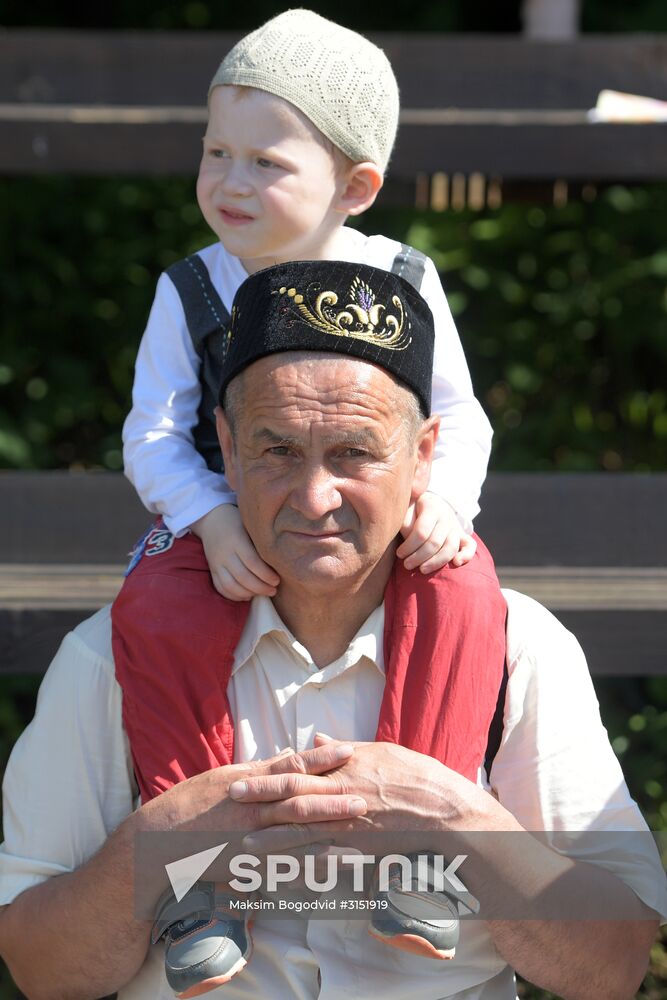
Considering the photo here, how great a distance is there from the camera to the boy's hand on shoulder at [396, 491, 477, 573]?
2225 millimetres

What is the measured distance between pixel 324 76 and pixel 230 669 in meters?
1.01

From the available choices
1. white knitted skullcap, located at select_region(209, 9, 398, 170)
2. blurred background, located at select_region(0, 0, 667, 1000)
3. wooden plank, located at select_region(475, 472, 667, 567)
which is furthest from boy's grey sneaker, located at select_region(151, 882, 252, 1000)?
blurred background, located at select_region(0, 0, 667, 1000)

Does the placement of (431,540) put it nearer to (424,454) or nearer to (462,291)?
(424,454)

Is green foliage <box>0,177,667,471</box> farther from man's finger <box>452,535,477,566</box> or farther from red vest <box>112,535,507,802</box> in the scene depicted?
red vest <box>112,535,507,802</box>

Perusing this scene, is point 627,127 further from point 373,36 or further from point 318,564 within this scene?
point 318,564

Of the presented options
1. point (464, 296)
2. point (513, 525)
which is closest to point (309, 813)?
point (513, 525)

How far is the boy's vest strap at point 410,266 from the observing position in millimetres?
2514

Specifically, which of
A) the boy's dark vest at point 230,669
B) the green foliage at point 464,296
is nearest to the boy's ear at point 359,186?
the boy's dark vest at point 230,669

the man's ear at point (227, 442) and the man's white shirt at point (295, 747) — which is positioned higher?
the man's ear at point (227, 442)

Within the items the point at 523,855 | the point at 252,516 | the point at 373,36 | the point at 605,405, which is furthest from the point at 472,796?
the point at 605,405

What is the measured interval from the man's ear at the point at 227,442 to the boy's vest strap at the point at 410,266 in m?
0.48

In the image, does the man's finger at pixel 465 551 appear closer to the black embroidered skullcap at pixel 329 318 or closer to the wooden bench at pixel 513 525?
the black embroidered skullcap at pixel 329 318

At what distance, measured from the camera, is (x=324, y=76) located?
2.32 m

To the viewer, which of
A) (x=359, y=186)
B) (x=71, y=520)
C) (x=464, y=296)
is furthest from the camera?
(x=464, y=296)
